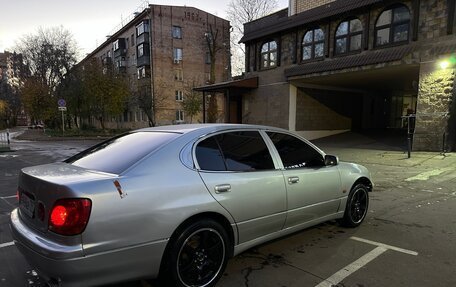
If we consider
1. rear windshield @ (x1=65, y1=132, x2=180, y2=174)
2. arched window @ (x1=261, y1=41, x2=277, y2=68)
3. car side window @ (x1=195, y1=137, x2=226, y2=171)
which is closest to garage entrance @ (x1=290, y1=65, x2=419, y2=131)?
arched window @ (x1=261, y1=41, x2=277, y2=68)

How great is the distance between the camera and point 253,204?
3.44 meters

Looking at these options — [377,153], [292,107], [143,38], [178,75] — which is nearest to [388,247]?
[377,153]

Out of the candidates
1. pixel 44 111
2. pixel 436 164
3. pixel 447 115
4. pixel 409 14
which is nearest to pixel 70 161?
pixel 436 164

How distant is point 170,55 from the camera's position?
41.7m

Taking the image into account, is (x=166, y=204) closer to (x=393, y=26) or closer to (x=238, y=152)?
(x=238, y=152)

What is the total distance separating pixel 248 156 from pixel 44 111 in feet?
123

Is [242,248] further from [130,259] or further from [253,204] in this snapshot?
[130,259]

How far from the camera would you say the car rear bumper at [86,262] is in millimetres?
2416

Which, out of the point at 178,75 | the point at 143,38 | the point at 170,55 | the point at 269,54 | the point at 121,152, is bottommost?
the point at 121,152

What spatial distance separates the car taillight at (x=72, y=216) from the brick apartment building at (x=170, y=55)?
119 feet

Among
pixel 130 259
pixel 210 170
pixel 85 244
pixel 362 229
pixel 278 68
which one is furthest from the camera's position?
pixel 278 68

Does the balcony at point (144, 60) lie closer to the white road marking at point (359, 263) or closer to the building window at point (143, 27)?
the building window at point (143, 27)

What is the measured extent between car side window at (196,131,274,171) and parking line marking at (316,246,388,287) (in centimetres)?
132

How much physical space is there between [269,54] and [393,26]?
8.05 metres
